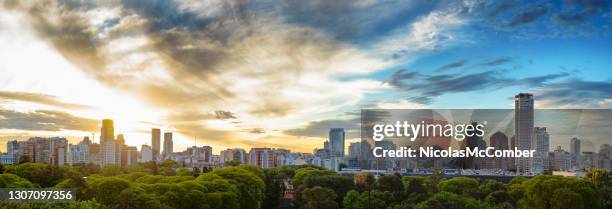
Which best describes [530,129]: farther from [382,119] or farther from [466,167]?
Result: [382,119]

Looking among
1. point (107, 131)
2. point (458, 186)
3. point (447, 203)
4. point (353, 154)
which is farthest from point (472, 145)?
point (107, 131)

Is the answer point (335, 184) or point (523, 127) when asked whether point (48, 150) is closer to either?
point (335, 184)

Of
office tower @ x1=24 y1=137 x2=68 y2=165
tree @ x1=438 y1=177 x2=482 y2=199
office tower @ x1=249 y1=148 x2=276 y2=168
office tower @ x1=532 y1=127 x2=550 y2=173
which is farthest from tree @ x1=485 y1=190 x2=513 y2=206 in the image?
office tower @ x1=249 y1=148 x2=276 y2=168

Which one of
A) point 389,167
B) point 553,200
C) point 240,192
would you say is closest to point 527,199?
point 553,200

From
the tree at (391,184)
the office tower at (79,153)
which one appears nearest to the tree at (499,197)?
the tree at (391,184)

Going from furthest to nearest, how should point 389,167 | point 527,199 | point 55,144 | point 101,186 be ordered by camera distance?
point 55,144, point 389,167, point 527,199, point 101,186

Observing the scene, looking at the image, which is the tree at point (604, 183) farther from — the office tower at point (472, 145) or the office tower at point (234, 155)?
the office tower at point (234, 155)
